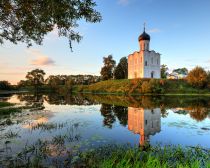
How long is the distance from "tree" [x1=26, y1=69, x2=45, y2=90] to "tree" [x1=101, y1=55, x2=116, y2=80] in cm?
4618

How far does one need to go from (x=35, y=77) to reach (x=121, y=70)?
183 feet

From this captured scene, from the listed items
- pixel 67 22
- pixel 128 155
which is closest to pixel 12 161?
pixel 128 155

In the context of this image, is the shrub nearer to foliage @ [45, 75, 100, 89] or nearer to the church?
the church

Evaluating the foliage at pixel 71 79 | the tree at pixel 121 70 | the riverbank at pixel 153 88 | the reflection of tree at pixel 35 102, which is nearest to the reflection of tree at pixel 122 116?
the reflection of tree at pixel 35 102

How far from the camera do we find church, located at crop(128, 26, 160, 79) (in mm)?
75438

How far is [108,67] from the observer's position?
95750 millimetres

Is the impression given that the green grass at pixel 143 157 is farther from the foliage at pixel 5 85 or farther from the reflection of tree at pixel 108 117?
the foliage at pixel 5 85

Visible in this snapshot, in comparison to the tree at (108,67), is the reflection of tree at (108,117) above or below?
below

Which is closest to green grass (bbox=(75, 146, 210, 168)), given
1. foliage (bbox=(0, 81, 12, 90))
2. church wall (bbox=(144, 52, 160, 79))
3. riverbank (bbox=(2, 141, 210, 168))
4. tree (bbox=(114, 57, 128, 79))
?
riverbank (bbox=(2, 141, 210, 168))

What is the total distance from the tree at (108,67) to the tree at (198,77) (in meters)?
35.5

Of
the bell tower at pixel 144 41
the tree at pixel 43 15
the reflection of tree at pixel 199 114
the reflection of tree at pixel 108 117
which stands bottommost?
the reflection of tree at pixel 108 117

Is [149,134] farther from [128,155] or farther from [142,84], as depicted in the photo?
[142,84]

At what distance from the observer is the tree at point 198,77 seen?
6850cm

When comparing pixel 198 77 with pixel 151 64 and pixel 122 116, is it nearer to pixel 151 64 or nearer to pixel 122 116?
pixel 151 64
